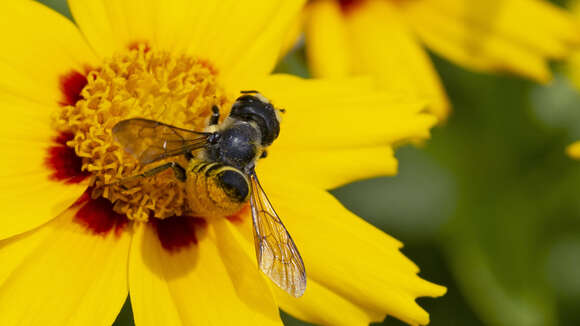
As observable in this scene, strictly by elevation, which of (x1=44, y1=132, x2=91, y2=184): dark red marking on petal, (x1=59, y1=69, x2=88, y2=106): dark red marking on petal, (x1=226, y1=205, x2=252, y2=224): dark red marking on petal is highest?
(x1=59, y1=69, x2=88, y2=106): dark red marking on petal

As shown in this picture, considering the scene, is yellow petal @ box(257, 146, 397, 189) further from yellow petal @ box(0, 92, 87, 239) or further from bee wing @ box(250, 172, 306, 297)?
yellow petal @ box(0, 92, 87, 239)

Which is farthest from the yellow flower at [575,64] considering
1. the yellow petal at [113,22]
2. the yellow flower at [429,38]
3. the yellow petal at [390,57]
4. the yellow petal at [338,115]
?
the yellow petal at [113,22]

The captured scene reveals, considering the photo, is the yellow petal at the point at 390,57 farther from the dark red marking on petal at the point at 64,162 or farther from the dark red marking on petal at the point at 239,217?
the dark red marking on petal at the point at 64,162

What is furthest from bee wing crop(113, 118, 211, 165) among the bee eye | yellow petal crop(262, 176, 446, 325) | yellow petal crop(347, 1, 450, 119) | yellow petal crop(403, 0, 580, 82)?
yellow petal crop(403, 0, 580, 82)

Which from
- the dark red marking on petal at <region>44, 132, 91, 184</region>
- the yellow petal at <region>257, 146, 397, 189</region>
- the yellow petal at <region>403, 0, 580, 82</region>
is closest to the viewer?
the dark red marking on petal at <region>44, 132, 91, 184</region>

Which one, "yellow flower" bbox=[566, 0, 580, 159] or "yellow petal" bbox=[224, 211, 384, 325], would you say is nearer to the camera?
"yellow petal" bbox=[224, 211, 384, 325]

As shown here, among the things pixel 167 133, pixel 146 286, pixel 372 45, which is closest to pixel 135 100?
pixel 167 133

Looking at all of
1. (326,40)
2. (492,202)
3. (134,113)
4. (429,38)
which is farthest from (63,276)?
(492,202)
